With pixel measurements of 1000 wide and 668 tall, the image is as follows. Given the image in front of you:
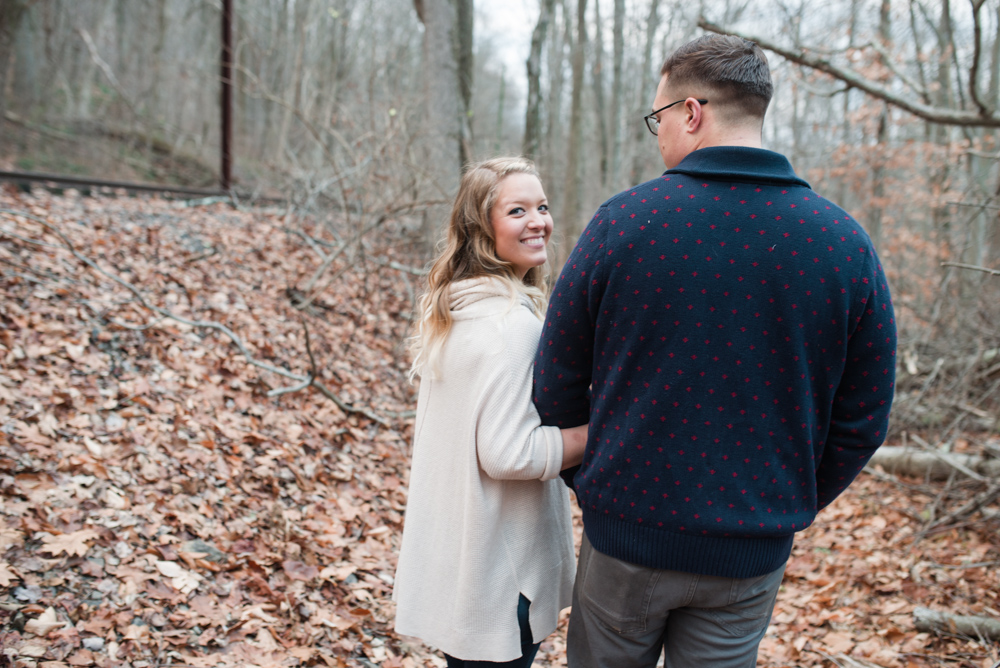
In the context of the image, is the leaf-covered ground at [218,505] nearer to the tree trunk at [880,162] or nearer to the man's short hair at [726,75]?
the man's short hair at [726,75]

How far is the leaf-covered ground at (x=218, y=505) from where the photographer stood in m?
3.18

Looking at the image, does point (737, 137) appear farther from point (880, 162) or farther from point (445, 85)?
point (880, 162)

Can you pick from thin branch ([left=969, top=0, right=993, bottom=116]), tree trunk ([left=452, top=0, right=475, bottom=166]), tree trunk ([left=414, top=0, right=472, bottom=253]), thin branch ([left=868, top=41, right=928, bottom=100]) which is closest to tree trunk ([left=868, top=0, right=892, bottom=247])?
thin branch ([left=868, top=41, right=928, bottom=100])

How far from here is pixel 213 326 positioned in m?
5.88

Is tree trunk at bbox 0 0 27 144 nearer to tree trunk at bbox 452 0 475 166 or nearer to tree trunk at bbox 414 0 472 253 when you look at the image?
tree trunk at bbox 414 0 472 253

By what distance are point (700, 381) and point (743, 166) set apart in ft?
1.71

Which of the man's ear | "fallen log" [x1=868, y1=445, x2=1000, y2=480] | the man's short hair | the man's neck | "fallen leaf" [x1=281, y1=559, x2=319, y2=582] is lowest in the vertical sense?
"fallen leaf" [x1=281, y1=559, x2=319, y2=582]

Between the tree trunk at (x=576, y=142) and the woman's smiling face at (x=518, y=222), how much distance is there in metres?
12.0

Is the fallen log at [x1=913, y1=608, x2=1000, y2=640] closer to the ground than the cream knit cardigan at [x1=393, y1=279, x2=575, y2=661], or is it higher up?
closer to the ground

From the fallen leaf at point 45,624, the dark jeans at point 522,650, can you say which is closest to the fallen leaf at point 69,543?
the fallen leaf at point 45,624

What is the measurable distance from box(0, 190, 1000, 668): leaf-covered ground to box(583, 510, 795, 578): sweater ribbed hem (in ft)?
7.18

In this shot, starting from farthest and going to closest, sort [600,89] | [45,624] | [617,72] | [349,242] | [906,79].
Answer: [600,89] → [617,72] → [349,242] → [906,79] → [45,624]

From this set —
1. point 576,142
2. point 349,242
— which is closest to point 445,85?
point 349,242

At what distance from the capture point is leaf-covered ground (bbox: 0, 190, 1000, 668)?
318 centimetres
